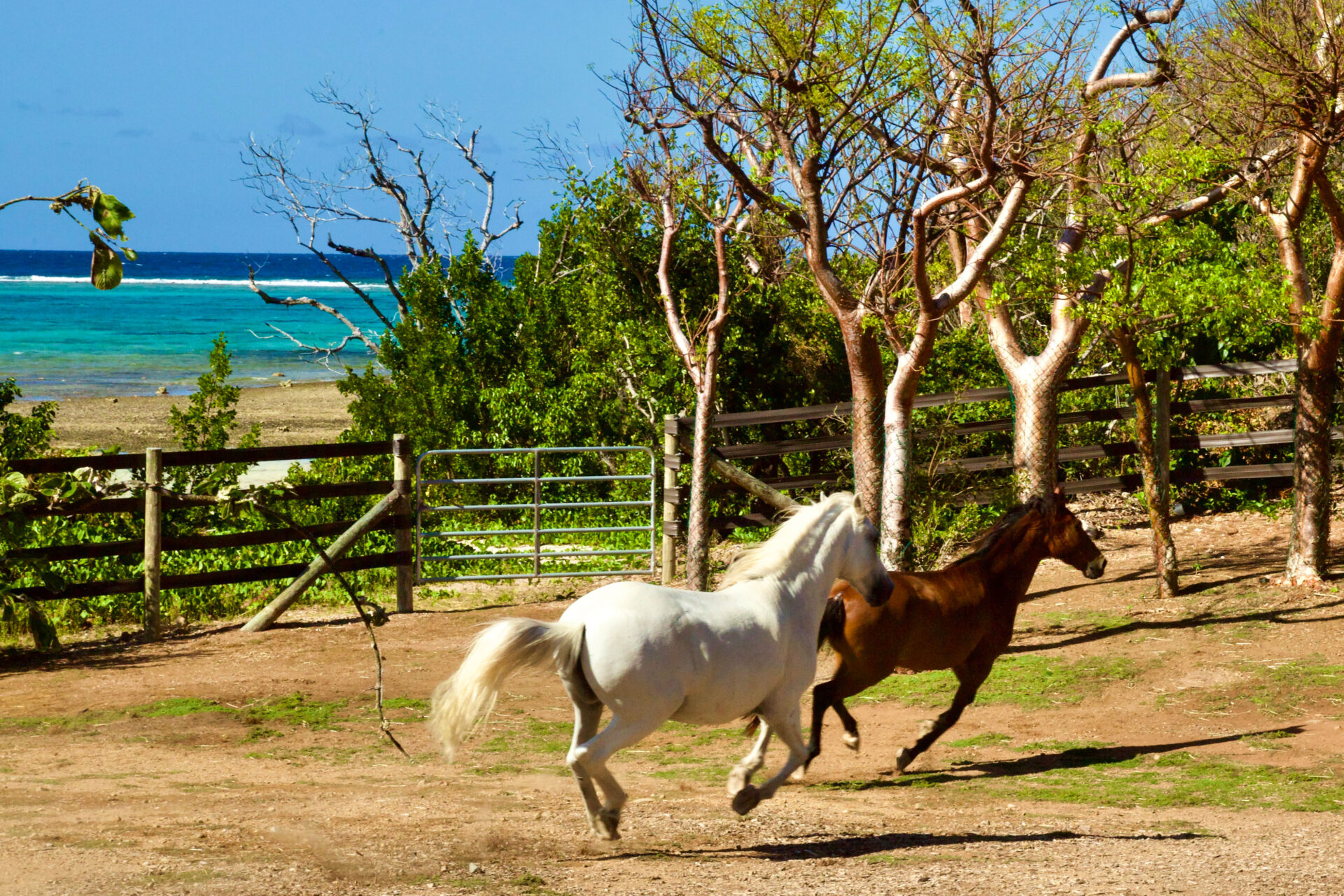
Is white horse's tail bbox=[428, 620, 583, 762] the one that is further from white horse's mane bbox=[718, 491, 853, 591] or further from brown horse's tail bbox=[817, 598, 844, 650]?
brown horse's tail bbox=[817, 598, 844, 650]

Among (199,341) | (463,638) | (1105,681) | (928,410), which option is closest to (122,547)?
(463,638)

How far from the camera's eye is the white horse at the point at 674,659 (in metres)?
4.80

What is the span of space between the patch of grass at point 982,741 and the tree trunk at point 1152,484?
12.0ft

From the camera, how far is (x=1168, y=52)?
1065cm

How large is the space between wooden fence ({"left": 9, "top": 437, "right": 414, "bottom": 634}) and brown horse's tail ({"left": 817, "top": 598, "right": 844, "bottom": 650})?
4.09 m

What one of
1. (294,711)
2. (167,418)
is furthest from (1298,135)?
(167,418)

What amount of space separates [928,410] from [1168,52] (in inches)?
179

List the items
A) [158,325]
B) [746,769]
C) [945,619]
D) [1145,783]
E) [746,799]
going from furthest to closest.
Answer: [158,325] → [945,619] → [1145,783] → [746,769] → [746,799]

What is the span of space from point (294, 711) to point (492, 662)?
3541mm

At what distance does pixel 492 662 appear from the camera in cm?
476

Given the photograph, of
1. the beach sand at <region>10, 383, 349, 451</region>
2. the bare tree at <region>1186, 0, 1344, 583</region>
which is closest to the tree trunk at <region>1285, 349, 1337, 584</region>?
the bare tree at <region>1186, 0, 1344, 583</region>

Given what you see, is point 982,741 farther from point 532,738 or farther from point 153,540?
point 153,540

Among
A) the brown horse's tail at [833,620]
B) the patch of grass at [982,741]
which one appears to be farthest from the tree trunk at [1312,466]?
the brown horse's tail at [833,620]

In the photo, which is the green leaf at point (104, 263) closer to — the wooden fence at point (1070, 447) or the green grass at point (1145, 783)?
the green grass at point (1145, 783)
